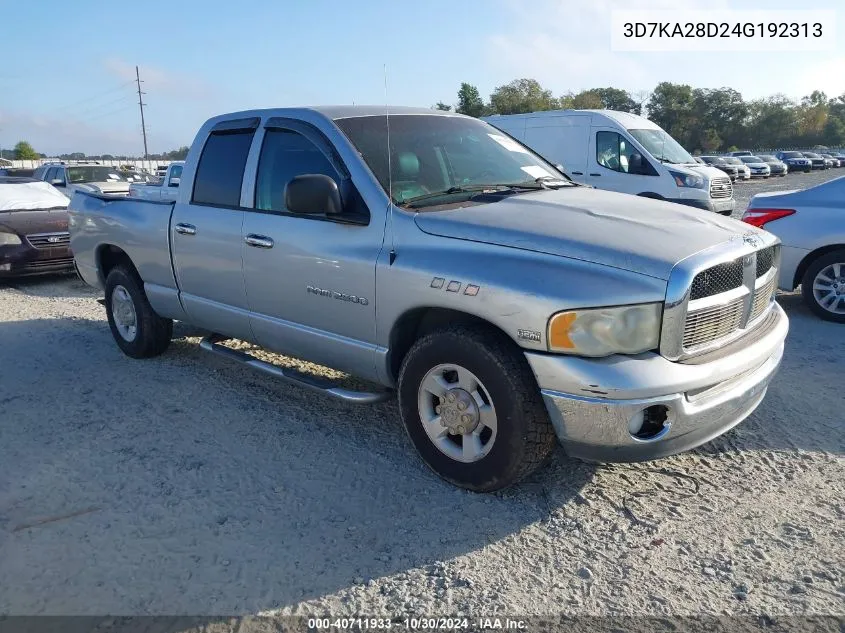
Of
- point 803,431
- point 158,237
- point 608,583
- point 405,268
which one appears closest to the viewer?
point 608,583

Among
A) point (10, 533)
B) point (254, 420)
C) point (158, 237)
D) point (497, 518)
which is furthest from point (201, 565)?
point (158, 237)

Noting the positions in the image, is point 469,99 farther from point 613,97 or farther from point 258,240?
point 258,240

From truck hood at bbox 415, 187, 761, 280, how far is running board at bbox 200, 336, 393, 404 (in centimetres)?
101

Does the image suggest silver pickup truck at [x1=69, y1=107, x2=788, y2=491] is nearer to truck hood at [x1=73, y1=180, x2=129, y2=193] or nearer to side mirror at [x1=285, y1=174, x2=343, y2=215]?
side mirror at [x1=285, y1=174, x2=343, y2=215]

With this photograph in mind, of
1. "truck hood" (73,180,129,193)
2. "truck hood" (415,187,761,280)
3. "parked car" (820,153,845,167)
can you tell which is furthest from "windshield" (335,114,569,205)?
"parked car" (820,153,845,167)

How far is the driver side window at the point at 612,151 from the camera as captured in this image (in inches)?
488

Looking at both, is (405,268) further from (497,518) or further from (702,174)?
(702,174)

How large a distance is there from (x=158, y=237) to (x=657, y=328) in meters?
3.84

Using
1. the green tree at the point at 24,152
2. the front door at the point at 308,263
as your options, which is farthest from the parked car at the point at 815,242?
the green tree at the point at 24,152

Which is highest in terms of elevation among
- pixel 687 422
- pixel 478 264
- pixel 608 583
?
pixel 478 264

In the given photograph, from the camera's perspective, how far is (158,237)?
17.0 ft

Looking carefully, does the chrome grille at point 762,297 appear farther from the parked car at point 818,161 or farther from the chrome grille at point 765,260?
the parked car at point 818,161

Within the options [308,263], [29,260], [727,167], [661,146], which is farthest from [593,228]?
[727,167]

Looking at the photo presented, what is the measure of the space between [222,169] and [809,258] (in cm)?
565
